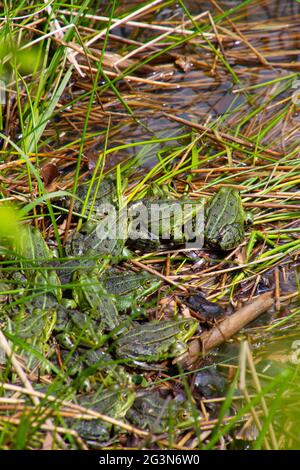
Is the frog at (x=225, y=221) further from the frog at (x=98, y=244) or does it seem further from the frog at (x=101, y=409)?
the frog at (x=101, y=409)

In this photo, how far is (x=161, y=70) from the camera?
264 inches

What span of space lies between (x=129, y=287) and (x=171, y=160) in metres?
1.60

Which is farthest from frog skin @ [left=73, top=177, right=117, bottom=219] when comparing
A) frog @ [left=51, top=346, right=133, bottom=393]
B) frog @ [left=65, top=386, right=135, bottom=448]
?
frog @ [left=65, top=386, right=135, bottom=448]

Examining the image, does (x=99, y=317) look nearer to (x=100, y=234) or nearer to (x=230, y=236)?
(x=100, y=234)

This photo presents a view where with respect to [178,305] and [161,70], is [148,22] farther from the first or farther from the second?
[178,305]

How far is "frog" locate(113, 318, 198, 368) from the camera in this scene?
13.1ft

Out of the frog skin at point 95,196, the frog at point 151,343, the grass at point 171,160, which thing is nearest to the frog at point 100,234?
the frog skin at point 95,196

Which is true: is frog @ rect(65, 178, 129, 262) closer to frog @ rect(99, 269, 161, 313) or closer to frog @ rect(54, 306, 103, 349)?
frog @ rect(99, 269, 161, 313)

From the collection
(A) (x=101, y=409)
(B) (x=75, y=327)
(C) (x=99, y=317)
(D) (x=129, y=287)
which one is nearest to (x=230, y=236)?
(D) (x=129, y=287)

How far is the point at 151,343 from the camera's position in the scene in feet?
13.3

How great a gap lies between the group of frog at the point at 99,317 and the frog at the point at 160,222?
0.02 metres

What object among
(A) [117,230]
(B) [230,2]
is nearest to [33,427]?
(A) [117,230]

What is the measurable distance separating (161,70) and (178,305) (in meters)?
3.19

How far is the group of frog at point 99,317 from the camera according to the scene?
12.2 feet
